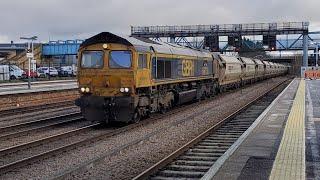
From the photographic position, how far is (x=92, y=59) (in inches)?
707

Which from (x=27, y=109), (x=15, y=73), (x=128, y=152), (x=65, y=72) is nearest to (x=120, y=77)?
(x=128, y=152)

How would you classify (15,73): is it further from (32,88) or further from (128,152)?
(128,152)

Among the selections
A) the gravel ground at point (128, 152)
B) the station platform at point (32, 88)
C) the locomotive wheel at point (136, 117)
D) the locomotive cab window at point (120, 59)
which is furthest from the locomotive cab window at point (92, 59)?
the station platform at point (32, 88)

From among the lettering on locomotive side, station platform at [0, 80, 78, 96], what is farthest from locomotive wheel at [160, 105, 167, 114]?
station platform at [0, 80, 78, 96]

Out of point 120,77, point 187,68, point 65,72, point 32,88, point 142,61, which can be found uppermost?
point 142,61

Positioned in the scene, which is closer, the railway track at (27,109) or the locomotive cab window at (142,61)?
the locomotive cab window at (142,61)

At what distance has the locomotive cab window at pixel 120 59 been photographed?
1745cm

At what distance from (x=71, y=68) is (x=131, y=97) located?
61229 millimetres

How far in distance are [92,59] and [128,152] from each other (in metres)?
6.07

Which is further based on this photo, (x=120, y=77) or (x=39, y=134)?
(x=120, y=77)

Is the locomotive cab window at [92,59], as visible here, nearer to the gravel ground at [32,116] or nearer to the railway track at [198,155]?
the gravel ground at [32,116]

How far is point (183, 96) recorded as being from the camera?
24219 mm

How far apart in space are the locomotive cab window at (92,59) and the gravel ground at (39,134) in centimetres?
224

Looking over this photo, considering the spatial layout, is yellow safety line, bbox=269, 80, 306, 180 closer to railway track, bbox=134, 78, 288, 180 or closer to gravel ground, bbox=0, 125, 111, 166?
railway track, bbox=134, 78, 288, 180
